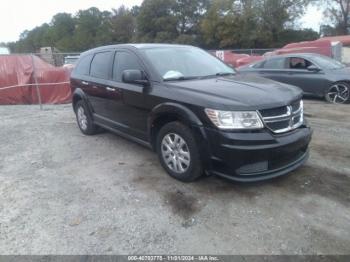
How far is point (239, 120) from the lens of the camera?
3471 mm

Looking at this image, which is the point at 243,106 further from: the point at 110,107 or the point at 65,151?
the point at 65,151

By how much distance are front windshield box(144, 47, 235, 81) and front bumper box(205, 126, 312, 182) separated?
3.94 ft

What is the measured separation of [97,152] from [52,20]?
104 meters

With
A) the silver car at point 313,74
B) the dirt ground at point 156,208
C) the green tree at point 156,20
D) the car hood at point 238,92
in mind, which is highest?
the green tree at point 156,20

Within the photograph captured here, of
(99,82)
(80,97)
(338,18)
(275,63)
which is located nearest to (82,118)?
(80,97)

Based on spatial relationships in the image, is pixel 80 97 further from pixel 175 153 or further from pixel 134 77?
pixel 175 153

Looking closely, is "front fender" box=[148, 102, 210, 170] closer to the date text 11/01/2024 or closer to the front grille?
the front grille

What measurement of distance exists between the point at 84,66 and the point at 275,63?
20.7ft

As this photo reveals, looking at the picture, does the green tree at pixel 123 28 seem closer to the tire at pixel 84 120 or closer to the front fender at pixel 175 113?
the tire at pixel 84 120

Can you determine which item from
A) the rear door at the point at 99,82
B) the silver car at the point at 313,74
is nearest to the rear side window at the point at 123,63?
the rear door at the point at 99,82

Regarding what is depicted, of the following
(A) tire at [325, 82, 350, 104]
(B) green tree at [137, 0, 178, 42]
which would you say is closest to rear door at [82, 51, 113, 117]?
(A) tire at [325, 82, 350, 104]

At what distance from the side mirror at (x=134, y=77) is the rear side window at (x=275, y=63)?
22.4 feet

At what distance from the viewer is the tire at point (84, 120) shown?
6.32m

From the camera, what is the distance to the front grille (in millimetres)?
3547
